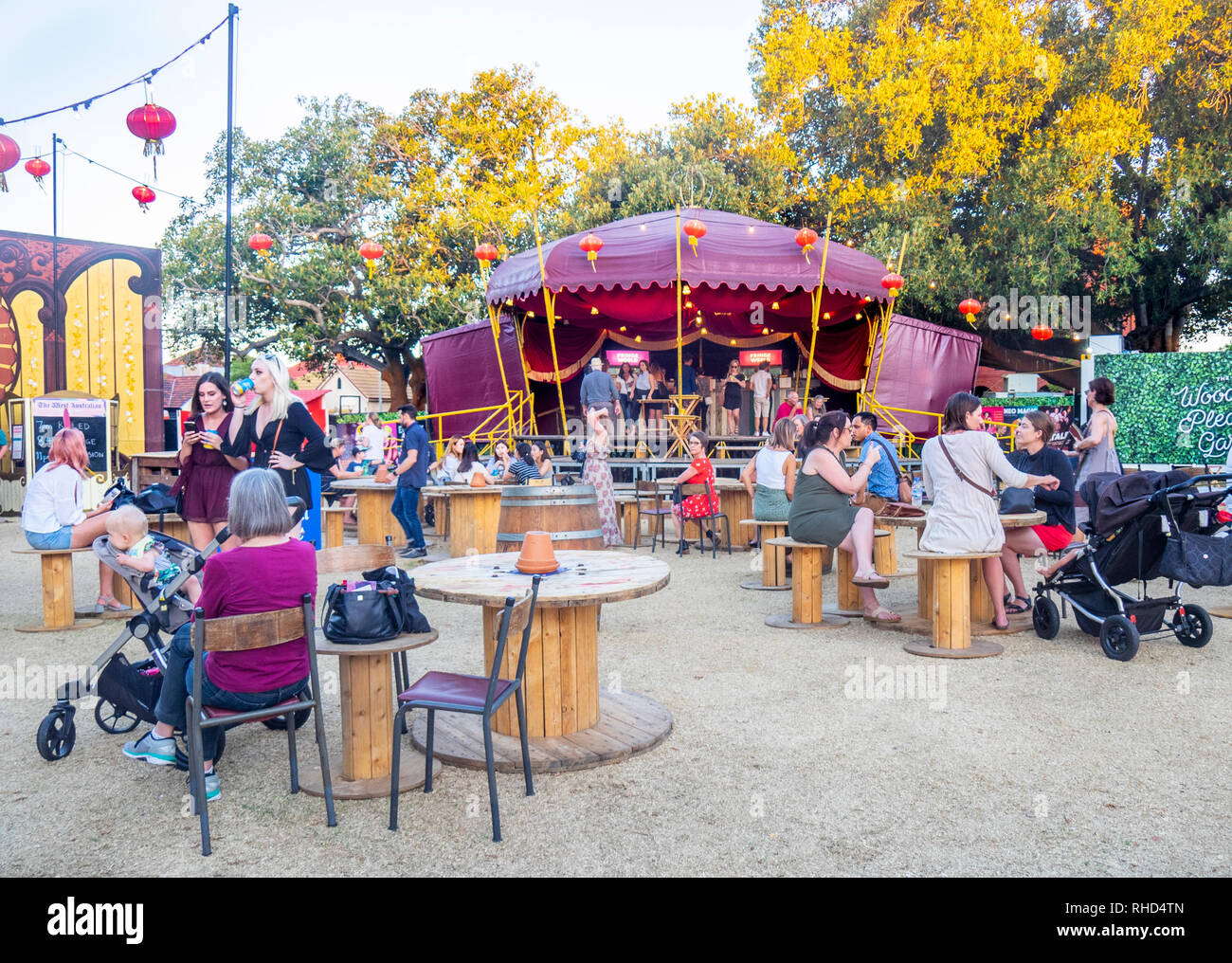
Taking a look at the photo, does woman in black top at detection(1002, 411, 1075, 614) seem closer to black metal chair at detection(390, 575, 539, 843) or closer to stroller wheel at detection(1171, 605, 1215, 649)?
stroller wheel at detection(1171, 605, 1215, 649)

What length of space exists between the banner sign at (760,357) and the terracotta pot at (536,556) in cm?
1517

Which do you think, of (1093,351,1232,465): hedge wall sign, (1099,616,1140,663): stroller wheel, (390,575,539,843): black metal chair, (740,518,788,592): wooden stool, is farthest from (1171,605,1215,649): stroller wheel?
(1093,351,1232,465): hedge wall sign

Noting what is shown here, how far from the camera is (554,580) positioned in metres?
3.92

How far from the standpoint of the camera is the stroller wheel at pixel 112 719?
4.19 m

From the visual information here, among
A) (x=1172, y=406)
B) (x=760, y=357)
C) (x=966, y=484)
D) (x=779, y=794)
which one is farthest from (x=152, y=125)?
(x=1172, y=406)

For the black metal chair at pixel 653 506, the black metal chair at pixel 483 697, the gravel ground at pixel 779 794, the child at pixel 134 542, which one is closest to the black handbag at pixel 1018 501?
the gravel ground at pixel 779 794

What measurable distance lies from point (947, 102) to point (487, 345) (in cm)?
1086

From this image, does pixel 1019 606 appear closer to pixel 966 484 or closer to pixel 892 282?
pixel 966 484

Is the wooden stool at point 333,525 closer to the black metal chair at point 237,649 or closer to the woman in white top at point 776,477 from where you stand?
the woman in white top at point 776,477

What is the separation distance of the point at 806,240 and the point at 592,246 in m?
3.16

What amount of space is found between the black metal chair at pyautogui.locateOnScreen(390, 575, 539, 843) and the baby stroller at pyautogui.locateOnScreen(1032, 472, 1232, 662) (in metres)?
3.88

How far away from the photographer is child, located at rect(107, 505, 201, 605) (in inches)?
167

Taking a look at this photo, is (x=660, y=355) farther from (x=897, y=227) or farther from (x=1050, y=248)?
(x=1050, y=248)

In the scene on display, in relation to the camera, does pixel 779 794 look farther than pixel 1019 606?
No
